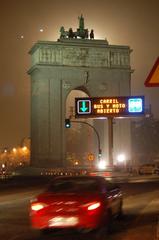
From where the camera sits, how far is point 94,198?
1600 centimetres

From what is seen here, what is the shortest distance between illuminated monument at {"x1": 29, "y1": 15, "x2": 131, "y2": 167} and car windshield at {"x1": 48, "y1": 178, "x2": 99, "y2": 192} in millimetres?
66412

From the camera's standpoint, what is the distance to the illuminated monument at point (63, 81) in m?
83.7

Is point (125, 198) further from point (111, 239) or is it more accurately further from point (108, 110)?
point (108, 110)

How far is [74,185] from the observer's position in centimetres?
1692

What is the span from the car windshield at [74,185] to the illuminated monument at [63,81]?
66.4 metres

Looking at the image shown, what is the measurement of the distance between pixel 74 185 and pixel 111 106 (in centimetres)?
4186

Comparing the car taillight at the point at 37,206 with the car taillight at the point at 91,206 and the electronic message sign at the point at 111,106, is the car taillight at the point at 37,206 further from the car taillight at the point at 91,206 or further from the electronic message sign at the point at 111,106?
the electronic message sign at the point at 111,106

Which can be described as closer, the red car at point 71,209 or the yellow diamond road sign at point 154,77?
the yellow diamond road sign at point 154,77

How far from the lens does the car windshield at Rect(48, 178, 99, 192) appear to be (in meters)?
16.6

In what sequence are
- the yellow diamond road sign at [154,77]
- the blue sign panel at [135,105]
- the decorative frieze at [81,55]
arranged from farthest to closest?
the decorative frieze at [81,55] → the blue sign panel at [135,105] → the yellow diamond road sign at [154,77]

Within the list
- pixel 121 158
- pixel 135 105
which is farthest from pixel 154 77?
pixel 121 158

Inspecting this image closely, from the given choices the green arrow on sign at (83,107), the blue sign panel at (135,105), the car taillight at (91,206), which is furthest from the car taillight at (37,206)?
the blue sign panel at (135,105)

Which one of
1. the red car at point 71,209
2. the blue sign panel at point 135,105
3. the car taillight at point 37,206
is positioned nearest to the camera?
the red car at point 71,209

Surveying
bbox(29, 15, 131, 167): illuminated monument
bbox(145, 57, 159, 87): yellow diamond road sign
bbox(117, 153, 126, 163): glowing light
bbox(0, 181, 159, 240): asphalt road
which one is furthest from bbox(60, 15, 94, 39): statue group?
bbox(145, 57, 159, 87): yellow diamond road sign
